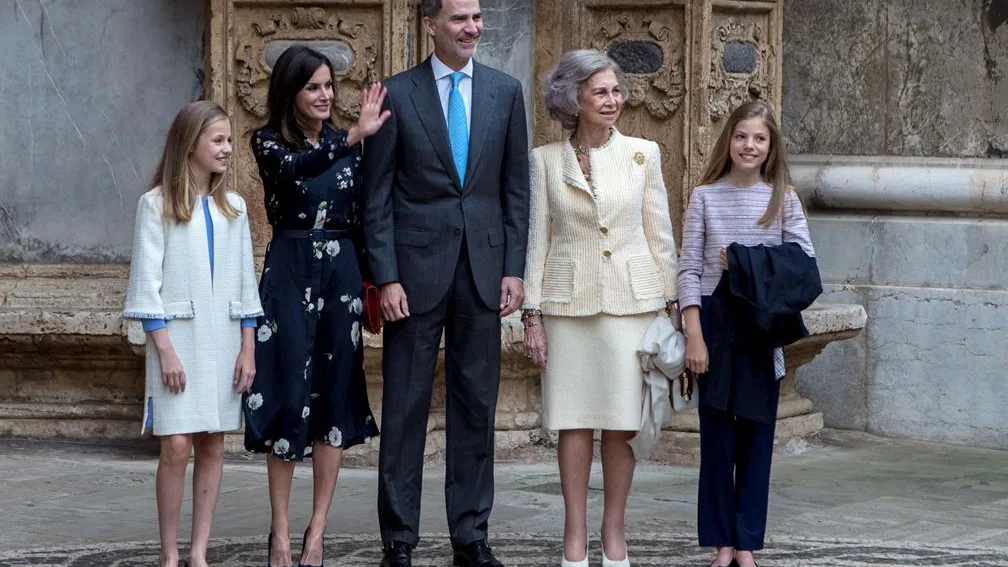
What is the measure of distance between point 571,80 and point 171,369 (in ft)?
5.03

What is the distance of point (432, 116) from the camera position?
581 centimetres

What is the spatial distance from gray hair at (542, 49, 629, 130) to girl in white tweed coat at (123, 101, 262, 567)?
104 centimetres

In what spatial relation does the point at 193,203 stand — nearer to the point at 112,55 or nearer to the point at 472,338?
the point at 472,338

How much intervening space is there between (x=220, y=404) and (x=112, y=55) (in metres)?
3.74

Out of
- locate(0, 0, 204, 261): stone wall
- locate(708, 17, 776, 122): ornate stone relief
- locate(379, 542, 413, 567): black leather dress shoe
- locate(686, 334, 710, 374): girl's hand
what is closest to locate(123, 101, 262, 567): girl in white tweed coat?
locate(379, 542, 413, 567): black leather dress shoe

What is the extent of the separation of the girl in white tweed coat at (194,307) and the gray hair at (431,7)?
725 mm

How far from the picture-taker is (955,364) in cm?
864

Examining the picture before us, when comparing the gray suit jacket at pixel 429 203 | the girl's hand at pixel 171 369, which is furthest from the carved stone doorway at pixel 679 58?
the girl's hand at pixel 171 369

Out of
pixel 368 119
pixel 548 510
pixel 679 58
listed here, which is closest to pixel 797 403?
pixel 679 58

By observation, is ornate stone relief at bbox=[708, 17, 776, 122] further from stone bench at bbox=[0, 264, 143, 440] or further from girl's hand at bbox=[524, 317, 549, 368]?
stone bench at bbox=[0, 264, 143, 440]

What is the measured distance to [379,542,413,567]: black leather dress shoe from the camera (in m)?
5.75

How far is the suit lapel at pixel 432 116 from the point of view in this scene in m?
5.79

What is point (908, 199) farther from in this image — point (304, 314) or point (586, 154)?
point (304, 314)

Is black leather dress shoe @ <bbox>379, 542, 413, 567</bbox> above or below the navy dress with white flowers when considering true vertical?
below
